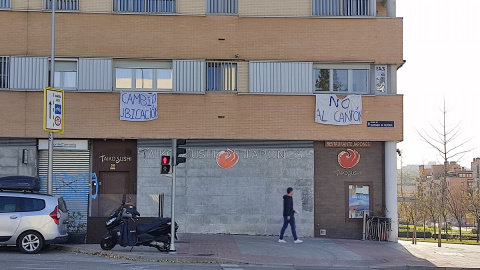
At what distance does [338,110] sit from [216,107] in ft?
14.1

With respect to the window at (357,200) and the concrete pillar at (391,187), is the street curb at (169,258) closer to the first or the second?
the window at (357,200)

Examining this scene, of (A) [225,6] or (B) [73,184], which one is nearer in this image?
(B) [73,184]

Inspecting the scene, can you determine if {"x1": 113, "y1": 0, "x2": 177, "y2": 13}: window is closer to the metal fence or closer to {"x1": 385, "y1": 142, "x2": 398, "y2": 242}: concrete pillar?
{"x1": 385, "y1": 142, "x2": 398, "y2": 242}: concrete pillar

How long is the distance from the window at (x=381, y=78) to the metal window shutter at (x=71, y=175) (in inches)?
418

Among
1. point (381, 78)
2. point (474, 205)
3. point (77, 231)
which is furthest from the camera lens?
point (474, 205)

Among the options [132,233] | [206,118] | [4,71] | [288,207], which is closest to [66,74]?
[4,71]

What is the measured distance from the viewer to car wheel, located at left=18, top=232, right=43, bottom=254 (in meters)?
16.0

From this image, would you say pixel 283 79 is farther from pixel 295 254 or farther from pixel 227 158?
pixel 295 254

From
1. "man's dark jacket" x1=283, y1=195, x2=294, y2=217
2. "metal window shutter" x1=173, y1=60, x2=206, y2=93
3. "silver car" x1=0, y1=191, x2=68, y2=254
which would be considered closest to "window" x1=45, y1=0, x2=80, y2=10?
"metal window shutter" x1=173, y1=60, x2=206, y2=93

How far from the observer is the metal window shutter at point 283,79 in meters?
21.9

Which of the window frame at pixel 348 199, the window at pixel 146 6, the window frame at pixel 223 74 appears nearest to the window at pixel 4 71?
the window at pixel 146 6

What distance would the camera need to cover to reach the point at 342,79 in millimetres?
22203

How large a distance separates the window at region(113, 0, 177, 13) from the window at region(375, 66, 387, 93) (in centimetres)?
760

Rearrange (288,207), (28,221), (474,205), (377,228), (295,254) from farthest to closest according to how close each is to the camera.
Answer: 1. (474,205)
2. (377,228)
3. (288,207)
4. (295,254)
5. (28,221)
